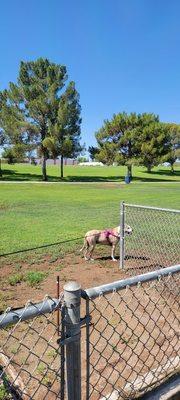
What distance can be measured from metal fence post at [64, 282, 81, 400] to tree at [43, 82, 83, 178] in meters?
41.8

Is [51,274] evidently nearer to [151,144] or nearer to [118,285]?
[118,285]

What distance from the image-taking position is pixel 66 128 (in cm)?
4472

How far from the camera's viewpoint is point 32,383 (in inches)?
150

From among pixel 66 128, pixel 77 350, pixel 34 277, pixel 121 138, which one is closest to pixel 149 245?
pixel 34 277

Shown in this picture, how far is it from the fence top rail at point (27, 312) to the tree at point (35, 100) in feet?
139

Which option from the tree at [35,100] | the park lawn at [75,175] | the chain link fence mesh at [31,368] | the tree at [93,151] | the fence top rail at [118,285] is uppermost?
the tree at [35,100]

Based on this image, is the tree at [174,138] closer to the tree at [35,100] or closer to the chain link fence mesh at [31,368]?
the tree at [35,100]

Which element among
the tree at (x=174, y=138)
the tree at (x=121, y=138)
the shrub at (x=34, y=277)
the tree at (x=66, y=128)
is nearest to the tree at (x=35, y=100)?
the tree at (x=66, y=128)

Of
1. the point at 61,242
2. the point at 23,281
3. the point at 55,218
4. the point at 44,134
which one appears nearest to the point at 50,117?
the point at 44,134

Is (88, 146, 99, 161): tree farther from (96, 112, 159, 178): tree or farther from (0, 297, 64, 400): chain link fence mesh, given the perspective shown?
(0, 297, 64, 400): chain link fence mesh

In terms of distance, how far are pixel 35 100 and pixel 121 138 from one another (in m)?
14.4

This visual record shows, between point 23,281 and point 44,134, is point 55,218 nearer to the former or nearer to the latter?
point 23,281

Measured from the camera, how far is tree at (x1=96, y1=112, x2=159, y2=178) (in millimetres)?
52812

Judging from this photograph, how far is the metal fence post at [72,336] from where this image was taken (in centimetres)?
217
